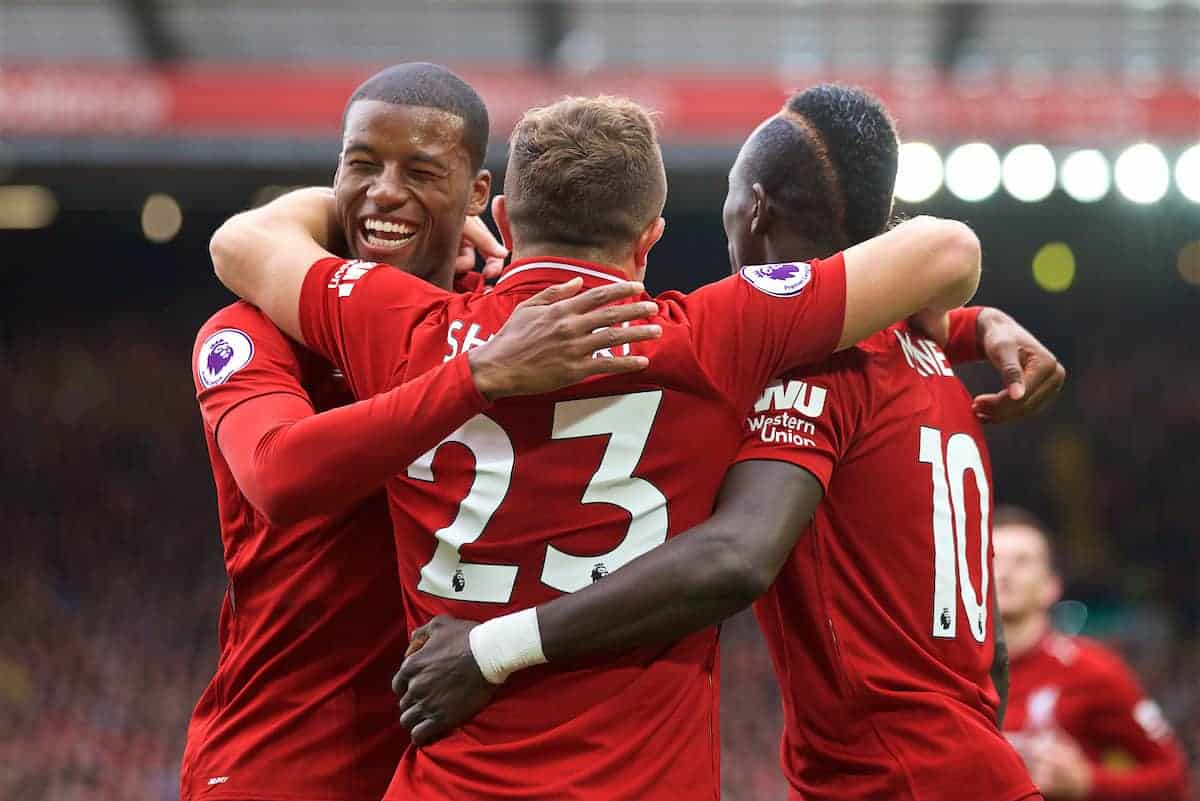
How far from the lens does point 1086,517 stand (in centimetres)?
→ 1853

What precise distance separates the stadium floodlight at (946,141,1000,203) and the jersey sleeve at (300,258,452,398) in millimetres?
12215

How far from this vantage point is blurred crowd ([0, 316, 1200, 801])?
551 inches

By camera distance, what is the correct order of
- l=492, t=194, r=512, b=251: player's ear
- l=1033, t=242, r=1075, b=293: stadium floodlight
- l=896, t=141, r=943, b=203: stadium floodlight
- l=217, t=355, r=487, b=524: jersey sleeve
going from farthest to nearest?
l=1033, t=242, r=1075, b=293: stadium floodlight → l=896, t=141, r=943, b=203: stadium floodlight → l=492, t=194, r=512, b=251: player's ear → l=217, t=355, r=487, b=524: jersey sleeve

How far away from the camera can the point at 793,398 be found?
2480 mm

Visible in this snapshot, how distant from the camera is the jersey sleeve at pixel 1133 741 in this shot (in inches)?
214

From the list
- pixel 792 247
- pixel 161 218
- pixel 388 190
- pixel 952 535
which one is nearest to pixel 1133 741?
pixel 952 535

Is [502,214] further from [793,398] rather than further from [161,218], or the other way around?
[161,218]

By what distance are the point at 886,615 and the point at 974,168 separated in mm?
12172


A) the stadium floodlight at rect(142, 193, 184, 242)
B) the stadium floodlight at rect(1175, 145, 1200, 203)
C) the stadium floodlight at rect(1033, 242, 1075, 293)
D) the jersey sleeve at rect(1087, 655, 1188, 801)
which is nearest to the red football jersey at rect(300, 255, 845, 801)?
the jersey sleeve at rect(1087, 655, 1188, 801)

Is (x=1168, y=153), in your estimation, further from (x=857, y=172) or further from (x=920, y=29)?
(x=857, y=172)

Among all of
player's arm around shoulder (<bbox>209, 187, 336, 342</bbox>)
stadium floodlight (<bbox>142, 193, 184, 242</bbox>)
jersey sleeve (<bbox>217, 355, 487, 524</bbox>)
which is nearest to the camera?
jersey sleeve (<bbox>217, 355, 487, 524</bbox>)

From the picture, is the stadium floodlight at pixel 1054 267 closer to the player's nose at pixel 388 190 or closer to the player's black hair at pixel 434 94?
the player's black hair at pixel 434 94

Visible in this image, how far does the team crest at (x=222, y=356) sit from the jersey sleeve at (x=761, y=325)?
0.82 m

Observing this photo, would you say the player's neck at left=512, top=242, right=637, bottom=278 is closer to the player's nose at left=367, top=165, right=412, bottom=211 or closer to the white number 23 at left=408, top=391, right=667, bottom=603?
the white number 23 at left=408, top=391, right=667, bottom=603
